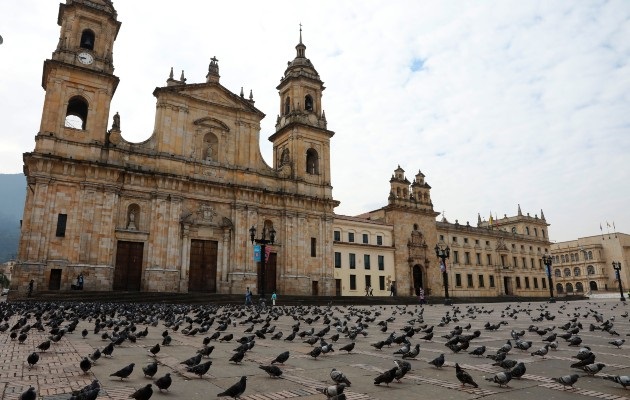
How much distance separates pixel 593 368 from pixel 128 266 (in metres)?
30.3

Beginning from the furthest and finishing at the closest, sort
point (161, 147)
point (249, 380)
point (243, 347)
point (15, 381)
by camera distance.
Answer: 1. point (161, 147)
2. point (243, 347)
3. point (249, 380)
4. point (15, 381)

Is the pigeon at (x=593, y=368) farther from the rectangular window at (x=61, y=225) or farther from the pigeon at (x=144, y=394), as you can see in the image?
the rectangular window at (x=61, y=225)

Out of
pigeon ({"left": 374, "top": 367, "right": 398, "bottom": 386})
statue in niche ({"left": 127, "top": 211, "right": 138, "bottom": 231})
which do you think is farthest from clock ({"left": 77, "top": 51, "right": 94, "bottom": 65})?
pigeon ({"left": 374, "top": 367, "right": 398, "bottom": 386})

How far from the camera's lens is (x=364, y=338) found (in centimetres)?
1087

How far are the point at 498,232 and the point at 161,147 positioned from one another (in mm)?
53736

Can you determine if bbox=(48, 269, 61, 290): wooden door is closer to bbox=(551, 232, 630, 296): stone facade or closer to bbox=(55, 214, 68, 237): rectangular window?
bbox=(55, 214, 68, 237): rectangular window

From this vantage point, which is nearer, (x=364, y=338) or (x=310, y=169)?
(x=364, y=338)

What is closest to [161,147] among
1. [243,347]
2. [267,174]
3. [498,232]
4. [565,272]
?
[267,174]

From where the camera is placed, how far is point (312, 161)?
4297 cm

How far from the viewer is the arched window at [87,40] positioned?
107 ft

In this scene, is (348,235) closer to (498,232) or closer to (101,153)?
(101,153)

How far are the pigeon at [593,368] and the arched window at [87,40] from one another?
122 ft

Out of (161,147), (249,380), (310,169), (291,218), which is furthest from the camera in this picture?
(310,169)

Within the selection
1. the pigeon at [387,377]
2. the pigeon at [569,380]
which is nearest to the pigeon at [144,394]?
the pigeon at [387,377]
